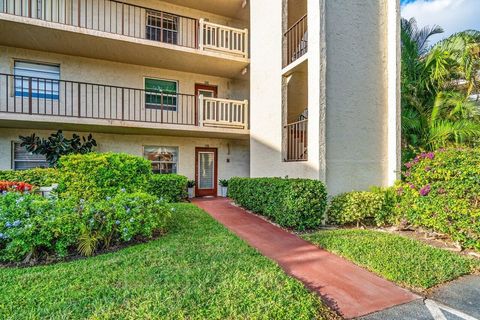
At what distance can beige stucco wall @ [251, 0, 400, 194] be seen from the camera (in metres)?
6.91

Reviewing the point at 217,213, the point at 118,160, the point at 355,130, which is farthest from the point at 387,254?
the point at 118,160

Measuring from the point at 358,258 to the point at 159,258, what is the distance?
11.4 feet

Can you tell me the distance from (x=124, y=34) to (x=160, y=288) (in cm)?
1079

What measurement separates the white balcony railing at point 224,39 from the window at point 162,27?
1509 millimetres

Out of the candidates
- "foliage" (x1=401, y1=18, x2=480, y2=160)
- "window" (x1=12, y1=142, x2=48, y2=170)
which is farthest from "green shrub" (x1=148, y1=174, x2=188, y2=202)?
"foliage" (x1=401, y1=18, x2=480, y2=160)

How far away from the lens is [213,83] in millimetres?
12633

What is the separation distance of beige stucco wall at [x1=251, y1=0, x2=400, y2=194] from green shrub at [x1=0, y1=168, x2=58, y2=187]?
7.40 m

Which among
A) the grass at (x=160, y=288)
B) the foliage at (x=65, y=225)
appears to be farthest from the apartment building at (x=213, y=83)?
the foliage at (x=65, y=225)

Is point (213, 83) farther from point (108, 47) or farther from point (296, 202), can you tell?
point (296, 202)

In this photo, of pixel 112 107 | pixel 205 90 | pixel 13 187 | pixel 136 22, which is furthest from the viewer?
pixel 205 90

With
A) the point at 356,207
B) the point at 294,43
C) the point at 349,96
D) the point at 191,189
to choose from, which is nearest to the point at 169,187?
the point at 191,189

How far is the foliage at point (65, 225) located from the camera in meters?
4.10

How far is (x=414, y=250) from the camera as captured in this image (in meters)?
4.87

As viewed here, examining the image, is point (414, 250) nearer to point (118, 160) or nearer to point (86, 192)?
point (118, 160)
